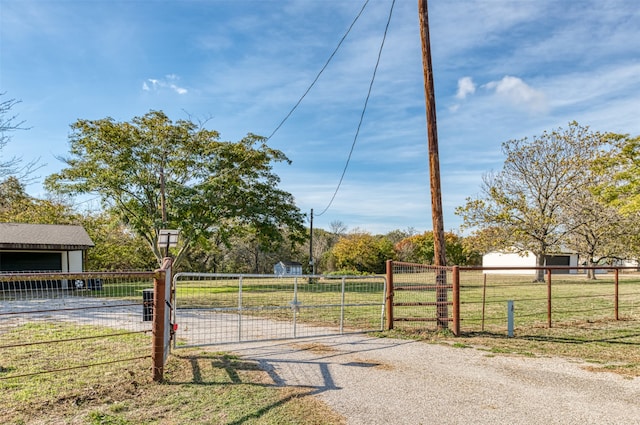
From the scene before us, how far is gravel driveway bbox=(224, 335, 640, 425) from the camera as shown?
4.34 m

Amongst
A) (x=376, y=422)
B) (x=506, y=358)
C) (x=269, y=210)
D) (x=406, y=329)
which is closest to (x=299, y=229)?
(x=269, y=210)

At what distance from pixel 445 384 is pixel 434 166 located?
17.0 feet

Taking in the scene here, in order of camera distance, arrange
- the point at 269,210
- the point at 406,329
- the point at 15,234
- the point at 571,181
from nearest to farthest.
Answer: the point at 406,329, the point at 15,234, the point at 269,210, the point at 571,181

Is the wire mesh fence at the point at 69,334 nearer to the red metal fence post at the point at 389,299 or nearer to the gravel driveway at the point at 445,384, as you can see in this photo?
the gravel driveway at the point at 445,384

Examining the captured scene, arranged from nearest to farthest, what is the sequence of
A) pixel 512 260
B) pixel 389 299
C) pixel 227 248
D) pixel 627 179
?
pixel 389 299
pixel 627 179
pixel 227 248
pixel 512 260

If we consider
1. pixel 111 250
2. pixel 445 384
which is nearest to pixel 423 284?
pixel 445 384

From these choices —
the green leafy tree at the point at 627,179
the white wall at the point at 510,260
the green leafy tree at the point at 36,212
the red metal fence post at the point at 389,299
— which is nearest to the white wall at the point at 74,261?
the green leafy tree at the point at 36,212

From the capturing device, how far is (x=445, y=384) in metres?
5.34

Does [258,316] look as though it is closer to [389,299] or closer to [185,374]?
[389,299]

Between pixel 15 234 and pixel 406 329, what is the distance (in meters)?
21.3

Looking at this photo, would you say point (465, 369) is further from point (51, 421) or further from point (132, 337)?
point (132, 337)

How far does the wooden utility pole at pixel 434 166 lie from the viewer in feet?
29.9

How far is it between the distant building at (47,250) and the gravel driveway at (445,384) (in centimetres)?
1929

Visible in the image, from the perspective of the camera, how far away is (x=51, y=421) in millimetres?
4059
